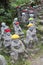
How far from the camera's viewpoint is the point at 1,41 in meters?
8.79

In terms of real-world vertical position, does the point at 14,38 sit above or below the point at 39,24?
above

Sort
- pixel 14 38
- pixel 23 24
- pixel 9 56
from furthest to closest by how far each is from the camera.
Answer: pixel 23 24 < pixel 9 56 < pixel 14 38

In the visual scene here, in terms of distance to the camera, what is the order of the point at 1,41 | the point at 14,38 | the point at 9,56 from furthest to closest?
the point at 1,41
the point at 9,56
the point at 14,38

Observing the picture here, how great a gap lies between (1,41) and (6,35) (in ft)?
1.73

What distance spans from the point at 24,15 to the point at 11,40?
10.2 ft

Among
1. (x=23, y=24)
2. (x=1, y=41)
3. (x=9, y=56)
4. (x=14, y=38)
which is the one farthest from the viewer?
(x=23, y=24)

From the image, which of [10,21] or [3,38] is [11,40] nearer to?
[3,38]

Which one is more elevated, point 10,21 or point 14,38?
point 14,38

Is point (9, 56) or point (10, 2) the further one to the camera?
point (10, 2)

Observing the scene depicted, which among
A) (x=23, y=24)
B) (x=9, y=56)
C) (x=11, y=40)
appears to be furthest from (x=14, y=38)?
(x=23, y=24)

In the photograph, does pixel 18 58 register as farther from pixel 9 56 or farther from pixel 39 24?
pixel 39 24

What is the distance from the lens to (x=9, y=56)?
813 cm

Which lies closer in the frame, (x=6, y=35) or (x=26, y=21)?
(x=6, y=35)

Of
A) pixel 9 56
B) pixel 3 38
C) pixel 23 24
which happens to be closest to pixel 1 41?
pixel 3 38
